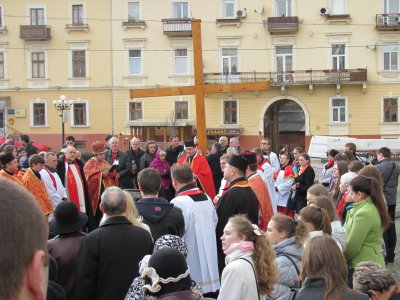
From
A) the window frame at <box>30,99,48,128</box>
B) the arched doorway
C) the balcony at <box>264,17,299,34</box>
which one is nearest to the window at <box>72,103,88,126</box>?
the window frame at <box>30,99,48,128</box>

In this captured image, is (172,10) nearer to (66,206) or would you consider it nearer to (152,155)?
(152,155)

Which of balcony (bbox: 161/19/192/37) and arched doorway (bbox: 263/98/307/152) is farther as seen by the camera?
arched doorway (bbox: 263/98/307/152)

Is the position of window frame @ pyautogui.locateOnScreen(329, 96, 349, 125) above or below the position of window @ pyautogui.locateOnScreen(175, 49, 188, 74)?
below

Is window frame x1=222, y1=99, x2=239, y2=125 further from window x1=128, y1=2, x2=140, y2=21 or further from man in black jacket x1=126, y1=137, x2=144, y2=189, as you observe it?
man in black jacket x1=126, y1=137, x2=144, y2=189

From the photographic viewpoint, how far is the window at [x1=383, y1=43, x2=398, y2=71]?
3497 centimetres

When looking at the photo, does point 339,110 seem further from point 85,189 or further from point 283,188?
point 85,189

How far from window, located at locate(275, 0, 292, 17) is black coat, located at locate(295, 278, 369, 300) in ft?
111

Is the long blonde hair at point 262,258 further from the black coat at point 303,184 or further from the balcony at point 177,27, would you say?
the balcony at point 177,27

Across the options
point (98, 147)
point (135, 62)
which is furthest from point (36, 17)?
point (98, 147)

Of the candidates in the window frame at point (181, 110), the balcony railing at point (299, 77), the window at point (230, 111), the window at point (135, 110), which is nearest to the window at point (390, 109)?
the balcony railing at point (299, 77)

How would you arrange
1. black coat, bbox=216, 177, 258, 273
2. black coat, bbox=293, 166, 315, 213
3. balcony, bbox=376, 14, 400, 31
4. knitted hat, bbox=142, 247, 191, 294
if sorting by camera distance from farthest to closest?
balcony, bbox=376, 14, 400, 31
black coat, bbox=293, 166, 315, 213
black coat, bbox=216, 177, 258, 273
knitted hat, bbox=142, 247, 191, 294

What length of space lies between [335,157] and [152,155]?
13.0ft

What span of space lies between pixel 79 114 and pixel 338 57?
18249mm

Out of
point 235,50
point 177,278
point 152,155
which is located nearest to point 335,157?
point 152,155
